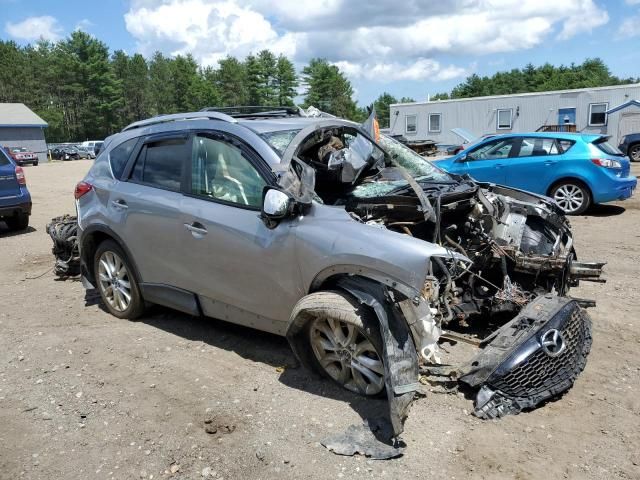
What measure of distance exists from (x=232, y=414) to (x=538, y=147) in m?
9.02

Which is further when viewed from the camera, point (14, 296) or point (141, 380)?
point (14, 296)

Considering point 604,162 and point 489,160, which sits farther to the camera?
point 489,160

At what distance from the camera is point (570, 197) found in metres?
10.2

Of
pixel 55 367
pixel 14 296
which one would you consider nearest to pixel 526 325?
pixel 55 367

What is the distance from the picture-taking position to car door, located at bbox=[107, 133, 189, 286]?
4.40 metres

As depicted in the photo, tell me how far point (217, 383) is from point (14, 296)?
369 cm

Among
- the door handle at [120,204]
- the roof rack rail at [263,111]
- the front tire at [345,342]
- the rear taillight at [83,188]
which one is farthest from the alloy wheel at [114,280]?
the front tire at [345,342]

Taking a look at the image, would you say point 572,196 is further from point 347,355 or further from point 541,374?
point 347,355

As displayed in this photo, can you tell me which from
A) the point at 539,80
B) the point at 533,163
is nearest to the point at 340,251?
the point at 533,163

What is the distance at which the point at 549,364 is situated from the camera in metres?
3.44

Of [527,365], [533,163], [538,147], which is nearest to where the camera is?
[527,365]

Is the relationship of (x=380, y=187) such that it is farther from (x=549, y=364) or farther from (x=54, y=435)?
(x=54, y=435)

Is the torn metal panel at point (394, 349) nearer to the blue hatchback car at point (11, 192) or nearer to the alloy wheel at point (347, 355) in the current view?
the alloy wheel at point (347, 355)

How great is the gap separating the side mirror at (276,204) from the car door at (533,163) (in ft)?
26.5
